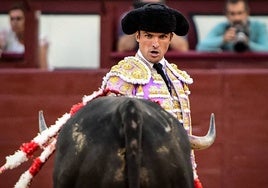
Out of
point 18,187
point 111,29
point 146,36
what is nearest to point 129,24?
point 146,36

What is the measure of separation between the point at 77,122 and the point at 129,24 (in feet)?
3.05

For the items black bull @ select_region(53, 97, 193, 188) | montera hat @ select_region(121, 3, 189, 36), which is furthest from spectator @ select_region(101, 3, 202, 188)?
black bull @ select_region(53, 97, 193, 188)

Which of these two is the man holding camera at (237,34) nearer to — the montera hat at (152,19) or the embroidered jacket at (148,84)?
the embroidered jacket at (148,84)

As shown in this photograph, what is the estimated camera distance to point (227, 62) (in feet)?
26.1

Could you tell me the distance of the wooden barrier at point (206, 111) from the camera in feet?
25.7

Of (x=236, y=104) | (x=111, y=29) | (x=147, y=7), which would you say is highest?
(x=147, y=7)

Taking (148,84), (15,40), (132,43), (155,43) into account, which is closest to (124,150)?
(148,84)

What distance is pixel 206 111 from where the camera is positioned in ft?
25.7

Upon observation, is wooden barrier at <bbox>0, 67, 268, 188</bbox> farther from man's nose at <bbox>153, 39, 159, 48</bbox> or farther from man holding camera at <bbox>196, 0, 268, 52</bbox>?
man's nose at <bbox>153, 39, 159, 48</bbox>

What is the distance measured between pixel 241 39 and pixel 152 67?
10.1ft

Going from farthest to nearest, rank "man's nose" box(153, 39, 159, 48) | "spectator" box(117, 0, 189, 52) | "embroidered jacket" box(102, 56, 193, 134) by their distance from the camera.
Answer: "spectator" box(117, 0, 189, 52) → "man's nose" box(153, 39, 159, 48) → "embroidered jacket" box(102, 56, 193, 134)

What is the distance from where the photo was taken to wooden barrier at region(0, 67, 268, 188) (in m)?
7.82

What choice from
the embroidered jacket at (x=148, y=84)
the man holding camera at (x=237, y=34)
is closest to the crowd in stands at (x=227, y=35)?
the man holding camera at (x=237, y=34)

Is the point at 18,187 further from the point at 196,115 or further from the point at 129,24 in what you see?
the point at 196,115
